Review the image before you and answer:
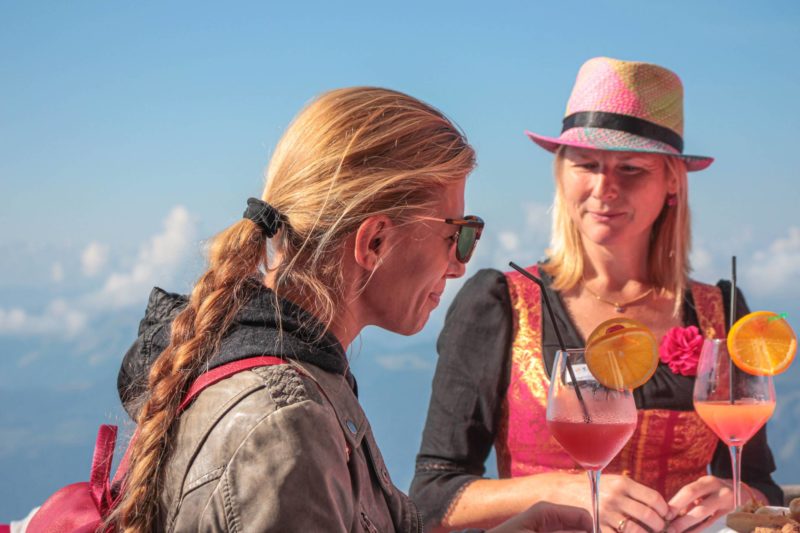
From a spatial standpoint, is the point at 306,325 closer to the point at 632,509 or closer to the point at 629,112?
the point at 632,509

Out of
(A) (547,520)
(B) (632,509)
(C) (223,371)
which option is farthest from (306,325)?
Answer: (B) (632,509)

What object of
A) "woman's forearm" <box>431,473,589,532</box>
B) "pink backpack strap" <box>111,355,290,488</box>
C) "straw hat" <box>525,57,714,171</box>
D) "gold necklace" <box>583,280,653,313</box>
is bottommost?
"woman's forearm" <box>431,473,589,532</box>

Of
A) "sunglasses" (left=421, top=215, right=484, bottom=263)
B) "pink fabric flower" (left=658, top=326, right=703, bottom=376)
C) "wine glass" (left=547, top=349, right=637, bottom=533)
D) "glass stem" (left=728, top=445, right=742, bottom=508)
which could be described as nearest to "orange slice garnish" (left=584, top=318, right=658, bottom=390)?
"wine glass" (left=547, top=349, right=637, bottom=533)

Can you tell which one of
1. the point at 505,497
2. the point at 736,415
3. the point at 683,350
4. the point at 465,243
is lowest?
the point at 505,497

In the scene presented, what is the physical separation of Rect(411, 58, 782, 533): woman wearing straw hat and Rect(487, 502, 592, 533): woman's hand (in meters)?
0.72

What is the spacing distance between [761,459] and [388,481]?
5.21ft

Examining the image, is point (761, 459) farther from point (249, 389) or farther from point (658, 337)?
point (249, 389)

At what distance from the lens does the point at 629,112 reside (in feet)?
8.95

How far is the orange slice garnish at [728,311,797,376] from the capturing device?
1.86m

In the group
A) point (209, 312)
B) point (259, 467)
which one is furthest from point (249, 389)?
point (209, 312)

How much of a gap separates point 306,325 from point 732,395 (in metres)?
1.03

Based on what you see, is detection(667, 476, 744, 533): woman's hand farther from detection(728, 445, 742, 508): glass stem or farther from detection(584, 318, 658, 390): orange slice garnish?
detection(584, 318, 658, 390): orange slice garnish

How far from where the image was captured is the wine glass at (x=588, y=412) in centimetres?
166

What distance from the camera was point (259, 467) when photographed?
44.3 inches
